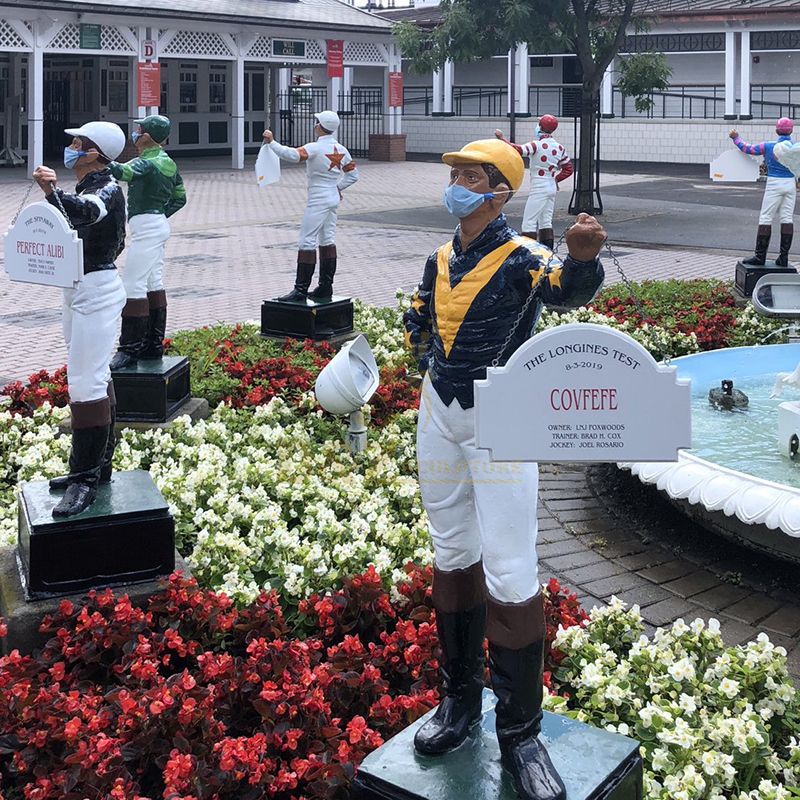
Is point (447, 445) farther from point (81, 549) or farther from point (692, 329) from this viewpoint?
point (692, 329)

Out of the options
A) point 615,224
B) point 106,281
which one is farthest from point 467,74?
point 106,281

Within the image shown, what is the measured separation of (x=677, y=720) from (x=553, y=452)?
4.82ft

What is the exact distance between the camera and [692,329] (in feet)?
31.8

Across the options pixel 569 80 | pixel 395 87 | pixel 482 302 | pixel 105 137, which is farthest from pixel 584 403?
pixel 569 80

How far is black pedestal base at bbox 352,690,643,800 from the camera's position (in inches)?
116

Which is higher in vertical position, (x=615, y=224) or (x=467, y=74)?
(x=467, y=74)

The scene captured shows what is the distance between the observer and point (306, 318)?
9031mm

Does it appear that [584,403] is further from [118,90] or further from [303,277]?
[118,90]

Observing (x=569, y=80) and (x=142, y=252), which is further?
(x=569, y=80)

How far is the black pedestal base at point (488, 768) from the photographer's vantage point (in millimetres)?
2951

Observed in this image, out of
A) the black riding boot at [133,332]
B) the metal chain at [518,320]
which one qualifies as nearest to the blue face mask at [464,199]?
the metal chain at [518,320]

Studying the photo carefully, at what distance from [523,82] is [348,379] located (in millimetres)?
30732

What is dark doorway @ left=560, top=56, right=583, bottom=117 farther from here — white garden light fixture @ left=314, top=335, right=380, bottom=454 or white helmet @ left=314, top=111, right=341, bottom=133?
white garden light fixture @ left=314, top=335, right=380, bottom=454

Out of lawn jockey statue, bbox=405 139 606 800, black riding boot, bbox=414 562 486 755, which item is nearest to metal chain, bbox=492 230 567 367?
lawn jockey statue, bbox=405 139 606 800
